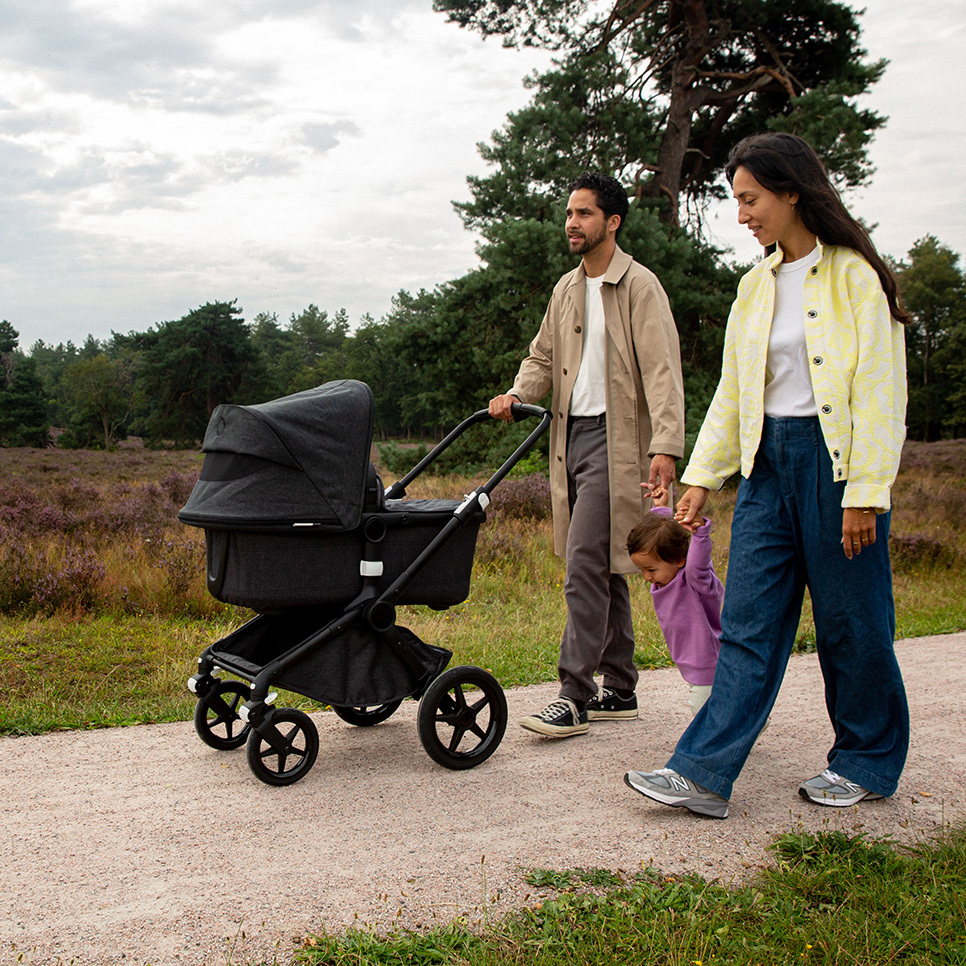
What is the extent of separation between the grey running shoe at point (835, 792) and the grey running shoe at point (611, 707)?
3.79ft

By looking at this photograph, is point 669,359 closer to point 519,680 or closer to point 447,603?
point 447,603

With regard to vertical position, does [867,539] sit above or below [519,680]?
above

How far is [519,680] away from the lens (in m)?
5.24

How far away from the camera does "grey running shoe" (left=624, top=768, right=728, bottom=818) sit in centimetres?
325

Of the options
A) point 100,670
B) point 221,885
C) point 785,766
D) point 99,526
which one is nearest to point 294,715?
point 221,885

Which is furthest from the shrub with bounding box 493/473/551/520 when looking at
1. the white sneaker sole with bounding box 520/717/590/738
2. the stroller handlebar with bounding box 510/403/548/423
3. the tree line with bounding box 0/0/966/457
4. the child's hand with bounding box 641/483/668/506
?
the child's hand with bounding box 641/483/668/506

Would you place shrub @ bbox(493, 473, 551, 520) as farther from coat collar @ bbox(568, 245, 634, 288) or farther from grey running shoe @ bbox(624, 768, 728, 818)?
grey running shoe @ bbox(624, 768, 728, 818)

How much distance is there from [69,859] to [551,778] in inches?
67.7

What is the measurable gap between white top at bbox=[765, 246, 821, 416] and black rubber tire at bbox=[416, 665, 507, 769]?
5.06ft

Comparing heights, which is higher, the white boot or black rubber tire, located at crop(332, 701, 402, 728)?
the white boot

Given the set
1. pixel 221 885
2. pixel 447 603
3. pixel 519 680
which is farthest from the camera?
pixel 519 680

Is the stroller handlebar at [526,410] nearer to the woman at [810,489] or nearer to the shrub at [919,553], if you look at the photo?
Answer: the woman at [810,489]

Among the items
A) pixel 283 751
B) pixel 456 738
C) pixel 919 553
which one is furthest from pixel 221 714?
pixel 919 553

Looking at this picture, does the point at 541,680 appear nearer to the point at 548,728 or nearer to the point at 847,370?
the point at 548,728
